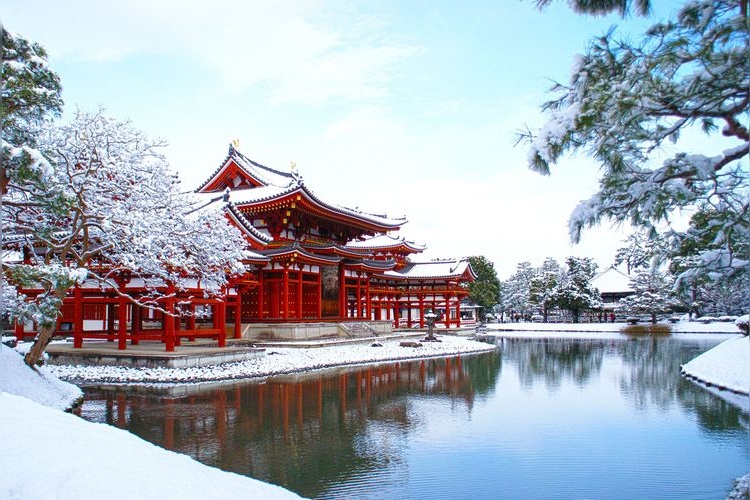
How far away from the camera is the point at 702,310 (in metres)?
55.6

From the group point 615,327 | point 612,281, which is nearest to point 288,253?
point 615,327

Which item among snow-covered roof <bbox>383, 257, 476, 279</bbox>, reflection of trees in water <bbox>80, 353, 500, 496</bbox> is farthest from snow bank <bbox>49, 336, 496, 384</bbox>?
snow-covered roof <bbox>383, 257, 476, 279</bbox>

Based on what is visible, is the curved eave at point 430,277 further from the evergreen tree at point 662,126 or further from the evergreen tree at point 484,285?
the evergreen tree at point 662,126

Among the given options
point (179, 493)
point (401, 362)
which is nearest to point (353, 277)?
point (401, 362)

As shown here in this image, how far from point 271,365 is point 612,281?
5874 centimetres

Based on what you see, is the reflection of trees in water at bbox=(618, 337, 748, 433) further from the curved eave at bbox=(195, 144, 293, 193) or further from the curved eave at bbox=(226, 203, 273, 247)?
the curved eave at bbox=(195, 144, 293, 193)

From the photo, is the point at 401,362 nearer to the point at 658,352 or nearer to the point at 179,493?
the point at 658,352

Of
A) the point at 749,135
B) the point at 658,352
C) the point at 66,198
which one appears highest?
the point at 66,198

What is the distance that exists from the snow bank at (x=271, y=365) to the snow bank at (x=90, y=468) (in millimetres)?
9870

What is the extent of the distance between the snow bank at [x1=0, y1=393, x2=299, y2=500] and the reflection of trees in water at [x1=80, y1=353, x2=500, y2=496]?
1684mm

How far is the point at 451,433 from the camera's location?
10688 mm

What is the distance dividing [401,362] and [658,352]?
15.2 meters

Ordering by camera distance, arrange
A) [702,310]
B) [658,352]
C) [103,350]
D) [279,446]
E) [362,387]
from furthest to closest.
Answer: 1. [702,310]
2. [658,352]
3. [103,350]
4. [362,387]
5. [279,446]

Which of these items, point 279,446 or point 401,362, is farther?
point 401,362
